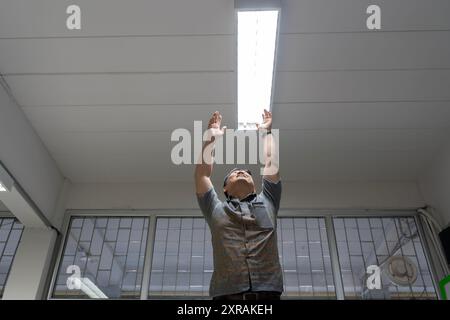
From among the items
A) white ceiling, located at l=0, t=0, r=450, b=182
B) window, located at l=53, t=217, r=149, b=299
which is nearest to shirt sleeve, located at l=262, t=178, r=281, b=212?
white ceiling, located at l=0, t=0, r=450, b=182

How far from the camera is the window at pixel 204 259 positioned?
288 cm

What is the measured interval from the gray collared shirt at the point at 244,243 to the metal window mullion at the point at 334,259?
5.87ft

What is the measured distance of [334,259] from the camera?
2.94 m

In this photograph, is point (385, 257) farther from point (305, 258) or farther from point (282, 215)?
point (282, 215)

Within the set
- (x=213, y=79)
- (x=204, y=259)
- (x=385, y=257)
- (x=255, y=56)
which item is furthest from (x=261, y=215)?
(x=385, y=257)

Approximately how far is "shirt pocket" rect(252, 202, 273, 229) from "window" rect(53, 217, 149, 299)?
6.36ft

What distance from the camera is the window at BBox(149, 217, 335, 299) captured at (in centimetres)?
288

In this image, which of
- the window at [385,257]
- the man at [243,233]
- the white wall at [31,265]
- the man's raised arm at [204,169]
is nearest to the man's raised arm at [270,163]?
the man at [243,233]

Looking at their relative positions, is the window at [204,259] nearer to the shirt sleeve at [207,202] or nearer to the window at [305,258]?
the window at [305,258]

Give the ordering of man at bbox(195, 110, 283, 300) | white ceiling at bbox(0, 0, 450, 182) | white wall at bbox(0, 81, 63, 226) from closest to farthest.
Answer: man at bbox(195, 110, 283, 300)
white ceiling at bbox(0, 0, 450, 182)
white wall at bbox(0, 81, 63, 226)

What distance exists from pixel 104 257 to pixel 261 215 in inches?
86.9

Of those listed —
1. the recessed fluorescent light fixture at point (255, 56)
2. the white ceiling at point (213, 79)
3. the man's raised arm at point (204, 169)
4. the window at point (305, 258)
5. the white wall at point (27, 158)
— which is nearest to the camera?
the man's raised arm at point (204, 169)

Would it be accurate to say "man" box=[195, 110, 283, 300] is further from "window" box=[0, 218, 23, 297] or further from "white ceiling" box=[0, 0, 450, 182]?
"window" box=[0, 218, 23, 297]
